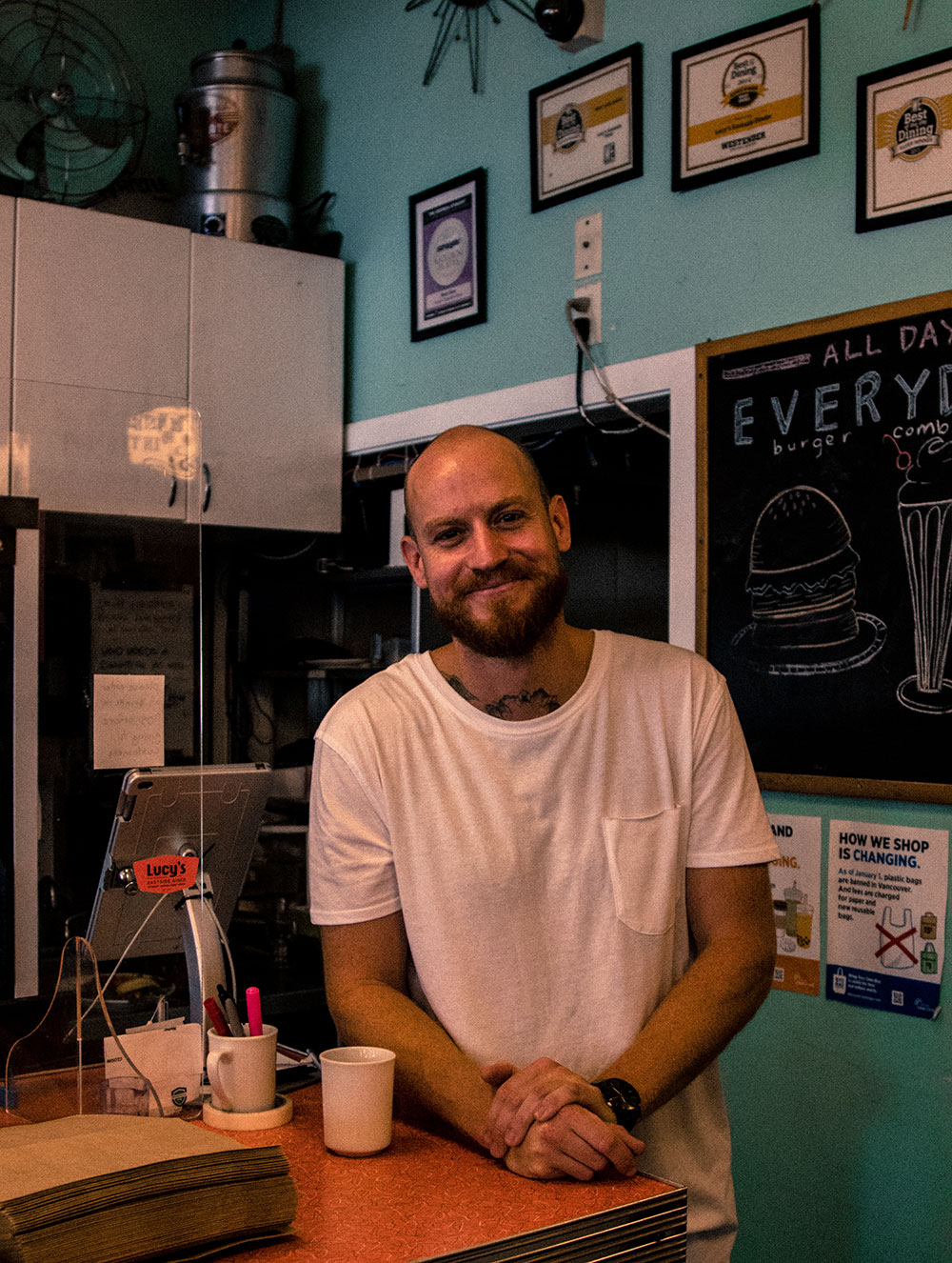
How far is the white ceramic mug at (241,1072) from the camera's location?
1417 millimetres

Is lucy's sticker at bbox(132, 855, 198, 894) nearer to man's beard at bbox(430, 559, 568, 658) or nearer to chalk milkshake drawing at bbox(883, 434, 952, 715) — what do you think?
man's beard at bbox(430, 559, 568, 658)

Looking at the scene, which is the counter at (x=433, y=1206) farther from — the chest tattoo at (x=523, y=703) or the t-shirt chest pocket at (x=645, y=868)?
the chest tattoo at (x=523, y=703)

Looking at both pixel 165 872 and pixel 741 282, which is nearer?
pixel 165 872

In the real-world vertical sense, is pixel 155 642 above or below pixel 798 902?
above

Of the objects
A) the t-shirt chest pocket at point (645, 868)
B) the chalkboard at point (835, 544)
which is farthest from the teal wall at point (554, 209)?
the t-shirt chest pocket at point (645, 868)

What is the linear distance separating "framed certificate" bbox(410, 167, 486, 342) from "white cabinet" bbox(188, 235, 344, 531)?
1.20 ft

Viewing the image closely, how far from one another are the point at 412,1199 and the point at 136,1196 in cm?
27

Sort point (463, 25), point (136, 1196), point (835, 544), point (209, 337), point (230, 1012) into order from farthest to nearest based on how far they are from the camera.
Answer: point (209, 337) < point (463, 25) < point (835, 544) < point (230, 1012) < point (136, 1196)

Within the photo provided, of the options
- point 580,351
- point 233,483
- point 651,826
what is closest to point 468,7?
point 580,351

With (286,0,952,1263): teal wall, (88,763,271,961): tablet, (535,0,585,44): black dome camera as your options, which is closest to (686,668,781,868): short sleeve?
(88,763,271,961): tablet

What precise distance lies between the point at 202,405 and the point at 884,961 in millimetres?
2215

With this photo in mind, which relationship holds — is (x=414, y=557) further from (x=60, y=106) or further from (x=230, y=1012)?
(x=60, y=106)

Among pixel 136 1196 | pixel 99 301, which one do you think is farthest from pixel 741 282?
pixel 136 1196

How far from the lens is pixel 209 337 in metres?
3.44
